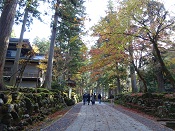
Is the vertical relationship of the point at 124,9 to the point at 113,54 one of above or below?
above

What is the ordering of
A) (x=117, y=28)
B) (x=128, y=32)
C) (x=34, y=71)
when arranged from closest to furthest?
(x=117, y=28), (x=128, y=32), (x=34, y=71)

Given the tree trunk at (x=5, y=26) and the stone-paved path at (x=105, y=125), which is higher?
the tree trunk at (x=5, y=26)

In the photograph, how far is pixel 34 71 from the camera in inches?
1116

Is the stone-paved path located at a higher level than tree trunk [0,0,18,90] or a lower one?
lower

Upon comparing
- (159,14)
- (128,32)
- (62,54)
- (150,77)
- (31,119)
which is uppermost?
(62,54)

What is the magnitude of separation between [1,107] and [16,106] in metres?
0.82

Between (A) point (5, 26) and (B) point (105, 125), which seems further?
(A) point (5, 26)

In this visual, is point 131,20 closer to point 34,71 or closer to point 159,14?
point 159,14

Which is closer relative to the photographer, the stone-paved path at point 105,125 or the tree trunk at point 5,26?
the stone-paved path at point 105,125

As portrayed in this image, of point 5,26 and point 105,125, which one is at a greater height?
point 5,26

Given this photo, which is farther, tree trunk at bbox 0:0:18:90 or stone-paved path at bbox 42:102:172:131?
tree trunk at bbox 0:0:18:90

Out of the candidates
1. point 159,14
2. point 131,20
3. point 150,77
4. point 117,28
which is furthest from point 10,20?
point 150,77

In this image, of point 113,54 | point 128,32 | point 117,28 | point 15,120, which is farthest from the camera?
point 113,54

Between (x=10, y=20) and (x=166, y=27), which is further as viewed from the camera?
(x=166, y=27)
